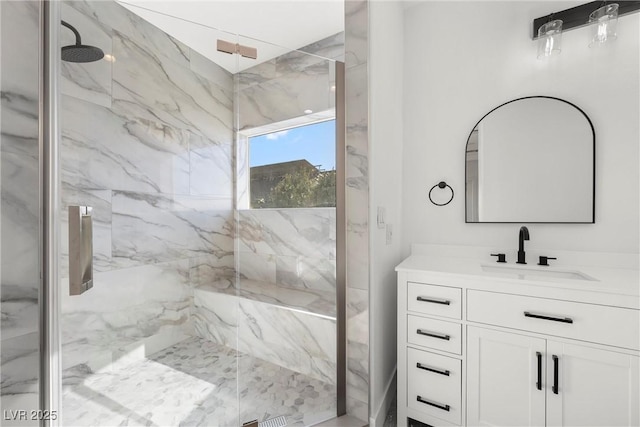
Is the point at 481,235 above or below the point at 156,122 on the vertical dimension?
below

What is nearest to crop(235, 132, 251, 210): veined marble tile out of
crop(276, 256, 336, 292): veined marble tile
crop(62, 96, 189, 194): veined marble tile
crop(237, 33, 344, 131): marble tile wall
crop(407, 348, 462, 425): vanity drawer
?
crop(237, 33, 344, 131): marble tile wall

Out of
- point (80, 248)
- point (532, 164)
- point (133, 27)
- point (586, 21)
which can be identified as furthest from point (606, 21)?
point (80, 248)

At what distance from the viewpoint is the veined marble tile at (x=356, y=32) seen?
1.60 metres

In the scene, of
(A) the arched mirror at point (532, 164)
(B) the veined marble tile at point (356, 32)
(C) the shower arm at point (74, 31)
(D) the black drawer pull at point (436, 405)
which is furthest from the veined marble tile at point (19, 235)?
(A) the arched mirror at point (532, 164)

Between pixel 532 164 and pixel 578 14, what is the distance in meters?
0.85

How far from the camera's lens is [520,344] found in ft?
4.49

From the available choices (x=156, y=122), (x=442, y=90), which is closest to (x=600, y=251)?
(x=442, y=90)

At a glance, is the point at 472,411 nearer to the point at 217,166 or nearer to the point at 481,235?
the point at 481,235

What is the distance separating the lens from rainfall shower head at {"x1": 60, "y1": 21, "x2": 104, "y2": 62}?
42.7 inches

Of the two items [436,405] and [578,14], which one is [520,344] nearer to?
[436,405]

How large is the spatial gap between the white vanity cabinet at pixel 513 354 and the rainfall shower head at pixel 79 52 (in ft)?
5.50

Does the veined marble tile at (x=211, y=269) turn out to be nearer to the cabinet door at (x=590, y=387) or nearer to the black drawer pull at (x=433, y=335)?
the black drawer pull at (x=433, y=335)

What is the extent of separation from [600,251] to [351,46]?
1.78m

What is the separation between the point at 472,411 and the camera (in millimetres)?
1473
